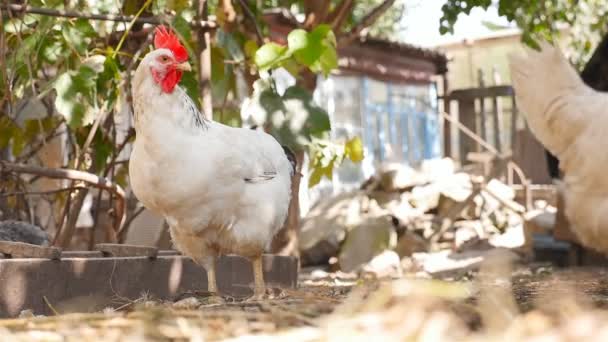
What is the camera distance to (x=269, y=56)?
17.0 ft

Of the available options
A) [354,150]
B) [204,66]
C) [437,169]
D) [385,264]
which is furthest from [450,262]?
[204,66]

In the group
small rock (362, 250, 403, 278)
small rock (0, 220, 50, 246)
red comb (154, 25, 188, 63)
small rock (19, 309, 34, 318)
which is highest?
red comb (154, 25, 188, 63)

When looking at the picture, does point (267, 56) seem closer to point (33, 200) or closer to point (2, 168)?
point (2, 168)

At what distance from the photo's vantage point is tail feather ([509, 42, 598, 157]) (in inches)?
243

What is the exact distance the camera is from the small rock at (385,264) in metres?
9.68

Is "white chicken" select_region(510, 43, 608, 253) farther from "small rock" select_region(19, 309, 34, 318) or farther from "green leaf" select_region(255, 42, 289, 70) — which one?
"small rock" select_region(19, 309, 34, 318)

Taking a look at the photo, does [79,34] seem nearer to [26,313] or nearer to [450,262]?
[26,313]

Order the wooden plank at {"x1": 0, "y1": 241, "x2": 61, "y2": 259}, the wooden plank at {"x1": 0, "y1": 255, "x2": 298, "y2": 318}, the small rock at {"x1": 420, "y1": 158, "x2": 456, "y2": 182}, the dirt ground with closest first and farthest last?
the dirt ground, the wooden plank at {"x1": 0, "y1": 255, "x2": 298, "y2": 318}, the wooden plank at {"x1": 0, "y1": 241, "x2": 61, "y2": 259}, the small rock at {"x1": 420, "y1": 158, "x2": 456, "y2": 182}

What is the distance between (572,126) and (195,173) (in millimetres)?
3317

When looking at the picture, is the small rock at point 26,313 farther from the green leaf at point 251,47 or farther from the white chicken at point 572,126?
the white chicken at point 572,126

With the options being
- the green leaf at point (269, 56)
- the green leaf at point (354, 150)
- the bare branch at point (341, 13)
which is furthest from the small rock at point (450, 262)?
the green leaf at point (269, 56)

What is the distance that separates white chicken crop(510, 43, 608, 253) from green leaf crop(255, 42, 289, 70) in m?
2.18

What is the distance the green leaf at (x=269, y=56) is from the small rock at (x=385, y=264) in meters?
4.69

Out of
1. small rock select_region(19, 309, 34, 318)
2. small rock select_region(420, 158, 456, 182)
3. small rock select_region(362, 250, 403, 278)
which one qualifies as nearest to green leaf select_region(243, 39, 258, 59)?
small rock select_region(19, 309, 34, 318)
